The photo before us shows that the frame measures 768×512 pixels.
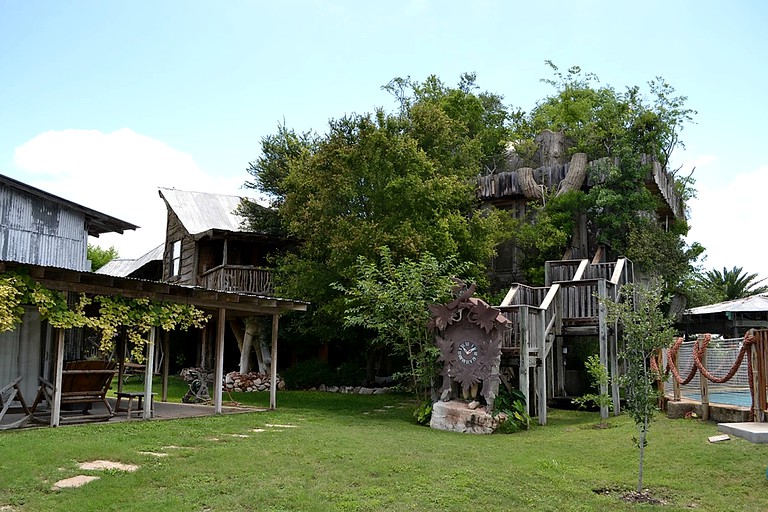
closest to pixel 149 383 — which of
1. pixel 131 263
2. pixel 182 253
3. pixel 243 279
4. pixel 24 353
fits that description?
pixel 24 353

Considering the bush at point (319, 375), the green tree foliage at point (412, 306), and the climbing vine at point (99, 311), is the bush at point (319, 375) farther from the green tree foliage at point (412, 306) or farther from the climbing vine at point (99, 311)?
the climbing vine at point (99, 311)

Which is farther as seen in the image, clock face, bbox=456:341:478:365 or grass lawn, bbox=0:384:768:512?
clock face, bbox=456:341:478:365

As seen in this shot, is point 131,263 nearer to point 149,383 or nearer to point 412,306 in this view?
point 149,383

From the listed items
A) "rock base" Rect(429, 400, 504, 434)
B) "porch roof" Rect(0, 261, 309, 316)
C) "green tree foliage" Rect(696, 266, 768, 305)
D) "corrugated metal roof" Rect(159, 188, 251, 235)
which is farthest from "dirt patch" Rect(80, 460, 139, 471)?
"green tree foliage" Rect(696, 266, 768, 305)

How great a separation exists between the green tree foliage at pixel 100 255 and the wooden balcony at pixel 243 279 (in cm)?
2983

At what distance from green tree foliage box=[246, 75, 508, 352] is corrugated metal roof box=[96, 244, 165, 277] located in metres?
11.5

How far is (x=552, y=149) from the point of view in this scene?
80.0 ft

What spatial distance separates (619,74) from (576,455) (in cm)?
2131

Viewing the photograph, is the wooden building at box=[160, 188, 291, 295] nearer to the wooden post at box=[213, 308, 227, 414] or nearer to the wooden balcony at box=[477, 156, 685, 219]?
the wooden balcony at box=[477, 156, 685, 219]

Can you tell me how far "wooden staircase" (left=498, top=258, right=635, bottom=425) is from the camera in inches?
548

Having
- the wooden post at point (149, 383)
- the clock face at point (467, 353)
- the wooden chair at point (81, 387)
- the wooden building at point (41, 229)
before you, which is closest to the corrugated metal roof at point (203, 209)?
the wooden building at point (41, 229)

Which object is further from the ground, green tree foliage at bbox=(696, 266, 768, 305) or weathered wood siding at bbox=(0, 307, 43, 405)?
green tree foliage at bbox=(696, 266, 768, 305)

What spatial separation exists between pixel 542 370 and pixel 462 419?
2.45 meters

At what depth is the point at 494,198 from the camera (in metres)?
24.0
